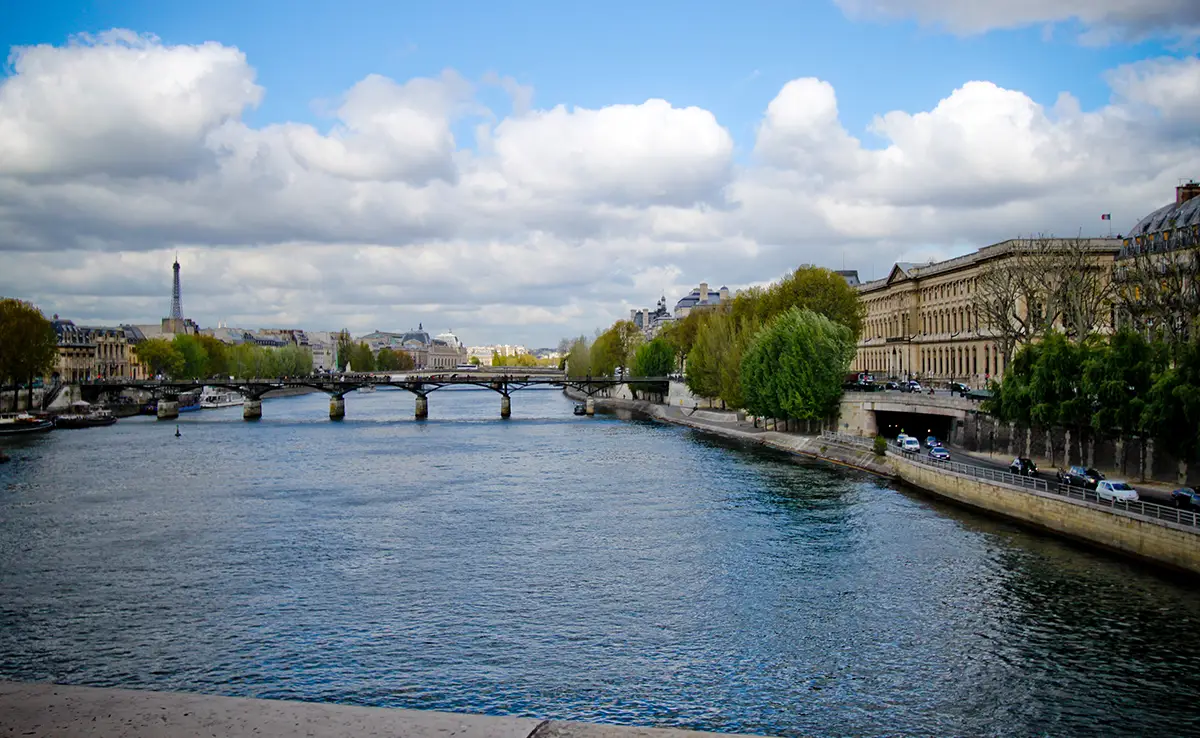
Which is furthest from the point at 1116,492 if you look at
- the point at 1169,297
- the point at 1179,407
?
the point at 1169,297

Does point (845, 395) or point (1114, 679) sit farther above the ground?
point (845, 395)

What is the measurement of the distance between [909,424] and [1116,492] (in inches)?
1612

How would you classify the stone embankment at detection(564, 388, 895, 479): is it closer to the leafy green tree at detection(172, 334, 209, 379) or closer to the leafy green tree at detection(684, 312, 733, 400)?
the leafy green tree at detection(684, 312, 733, 400)

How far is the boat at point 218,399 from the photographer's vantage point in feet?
502

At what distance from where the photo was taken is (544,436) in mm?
97188

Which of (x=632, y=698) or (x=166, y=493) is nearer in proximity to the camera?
(x=632, y=698)

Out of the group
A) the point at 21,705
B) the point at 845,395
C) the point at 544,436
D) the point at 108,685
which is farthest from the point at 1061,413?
the point at 544,436

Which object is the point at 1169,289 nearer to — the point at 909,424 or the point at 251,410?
the point at 909,424

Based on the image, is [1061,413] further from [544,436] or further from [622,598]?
[544,436]

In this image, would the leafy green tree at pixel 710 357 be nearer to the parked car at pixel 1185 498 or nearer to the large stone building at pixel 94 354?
the parked car at pixel 1185 498

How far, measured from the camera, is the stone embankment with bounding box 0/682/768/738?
1520 cm

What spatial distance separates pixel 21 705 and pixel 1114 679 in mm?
22450

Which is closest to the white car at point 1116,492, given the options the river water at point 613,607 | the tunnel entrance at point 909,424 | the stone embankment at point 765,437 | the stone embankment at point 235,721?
the river water at point 613,607

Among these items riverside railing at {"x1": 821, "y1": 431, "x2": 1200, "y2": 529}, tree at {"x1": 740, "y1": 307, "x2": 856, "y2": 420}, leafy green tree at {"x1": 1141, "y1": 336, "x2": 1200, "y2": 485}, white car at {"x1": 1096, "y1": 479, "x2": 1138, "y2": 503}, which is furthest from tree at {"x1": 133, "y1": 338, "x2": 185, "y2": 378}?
leafy green tree at {"x1": 1141, "y1": 336, "x2": 1200, "y2": 485}
